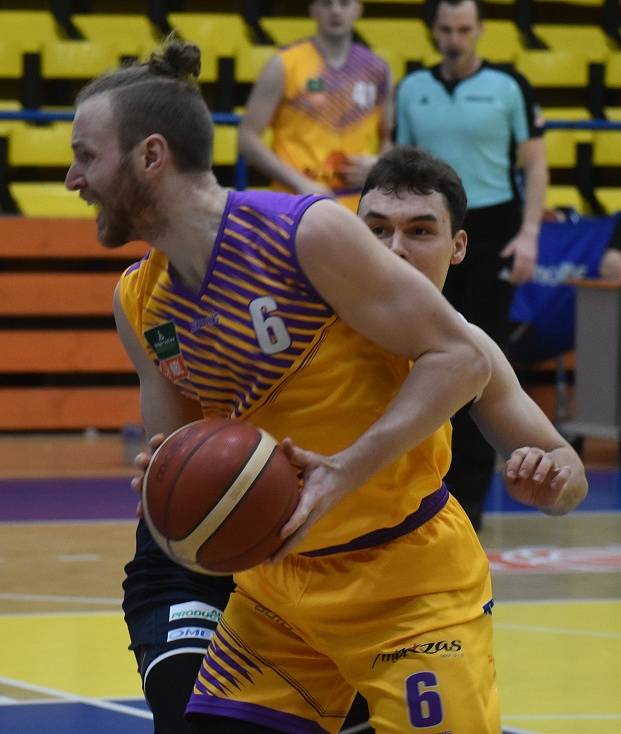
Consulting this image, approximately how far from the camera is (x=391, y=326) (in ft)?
8.84

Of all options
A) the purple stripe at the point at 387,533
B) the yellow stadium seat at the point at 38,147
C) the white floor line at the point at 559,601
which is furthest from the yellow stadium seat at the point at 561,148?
the purple stripe at the point at 387,533

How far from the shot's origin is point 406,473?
2.92 metres

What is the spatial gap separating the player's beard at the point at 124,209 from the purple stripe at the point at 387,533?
2.05ft

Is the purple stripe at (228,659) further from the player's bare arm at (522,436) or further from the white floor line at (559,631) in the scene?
the white floor line at (559,631)

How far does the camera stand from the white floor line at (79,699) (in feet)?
15.1

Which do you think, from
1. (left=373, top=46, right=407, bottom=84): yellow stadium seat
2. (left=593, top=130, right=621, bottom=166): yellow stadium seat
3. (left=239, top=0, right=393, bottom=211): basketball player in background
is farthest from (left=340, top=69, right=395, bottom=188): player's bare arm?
(left=593, top=130, right=621, bottom=166): yellow stadium seat

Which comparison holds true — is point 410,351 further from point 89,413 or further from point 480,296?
point 89,413

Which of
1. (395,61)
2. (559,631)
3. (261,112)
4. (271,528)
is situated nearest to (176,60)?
(271,528)

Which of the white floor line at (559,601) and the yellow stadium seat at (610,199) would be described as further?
the yellow stadium seat at (610,199)

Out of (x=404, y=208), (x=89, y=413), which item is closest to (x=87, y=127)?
(x=404, y=208)

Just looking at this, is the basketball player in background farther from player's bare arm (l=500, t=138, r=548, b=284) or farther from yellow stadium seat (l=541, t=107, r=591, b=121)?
yellow stadium seat (l=541, t=107, r=591, b=121)

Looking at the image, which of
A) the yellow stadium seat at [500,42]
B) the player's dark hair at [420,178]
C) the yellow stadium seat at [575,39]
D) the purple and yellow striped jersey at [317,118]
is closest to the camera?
the player's dark hair at [420,178]

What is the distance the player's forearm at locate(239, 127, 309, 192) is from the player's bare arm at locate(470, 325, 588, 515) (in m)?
4.01

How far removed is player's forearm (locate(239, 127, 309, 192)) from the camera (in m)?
7.03
